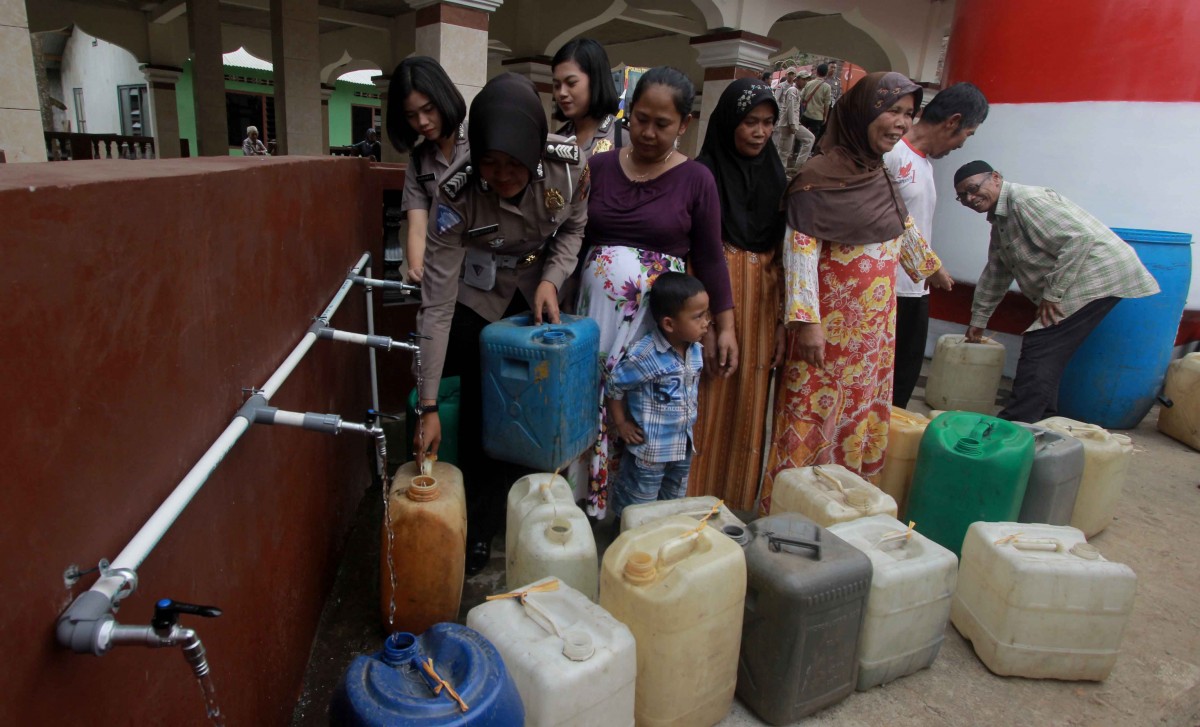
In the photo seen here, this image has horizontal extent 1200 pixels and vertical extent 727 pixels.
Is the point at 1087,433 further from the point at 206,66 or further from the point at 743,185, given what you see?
the point at 206,66

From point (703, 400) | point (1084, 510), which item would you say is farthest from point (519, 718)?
point (1084, 510)

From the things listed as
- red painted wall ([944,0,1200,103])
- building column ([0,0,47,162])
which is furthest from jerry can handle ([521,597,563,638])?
red painted wall ([944,0,1200,103])

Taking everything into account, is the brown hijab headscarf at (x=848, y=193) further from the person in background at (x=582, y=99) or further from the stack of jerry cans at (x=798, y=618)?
the stack of jerry cans at (x=798, y=618)

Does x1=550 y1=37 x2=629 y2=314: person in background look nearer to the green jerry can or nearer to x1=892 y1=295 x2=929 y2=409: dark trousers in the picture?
the green jerry can

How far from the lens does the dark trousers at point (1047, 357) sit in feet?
13.1

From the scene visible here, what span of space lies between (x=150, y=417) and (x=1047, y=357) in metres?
4.31

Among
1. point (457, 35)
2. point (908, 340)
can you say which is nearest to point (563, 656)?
point (908, 340)

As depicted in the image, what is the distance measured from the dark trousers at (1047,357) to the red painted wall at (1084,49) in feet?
6.00

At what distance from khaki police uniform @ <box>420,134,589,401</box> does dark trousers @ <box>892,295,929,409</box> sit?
5.93 ft

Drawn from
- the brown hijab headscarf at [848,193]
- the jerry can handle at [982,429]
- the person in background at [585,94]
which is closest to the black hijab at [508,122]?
the person in background at [585,94]

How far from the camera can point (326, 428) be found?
4.72 ft

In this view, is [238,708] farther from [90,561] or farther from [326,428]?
[90,561]

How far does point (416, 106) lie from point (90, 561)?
2280 millimetres

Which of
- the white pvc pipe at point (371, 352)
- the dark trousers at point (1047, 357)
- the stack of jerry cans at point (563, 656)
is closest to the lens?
the stack of jerry cans at point (563, 656)
